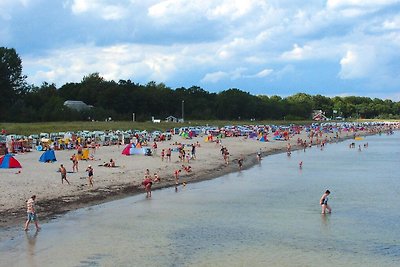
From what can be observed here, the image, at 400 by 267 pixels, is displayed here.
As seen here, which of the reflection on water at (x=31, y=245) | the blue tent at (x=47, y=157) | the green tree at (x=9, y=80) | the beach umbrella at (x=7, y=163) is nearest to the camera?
the reflection on water at (x=31, y=245)

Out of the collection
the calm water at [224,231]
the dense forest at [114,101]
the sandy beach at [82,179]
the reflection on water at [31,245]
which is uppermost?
the dense forest at [114,101]

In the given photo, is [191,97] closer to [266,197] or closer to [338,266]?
[266,197]

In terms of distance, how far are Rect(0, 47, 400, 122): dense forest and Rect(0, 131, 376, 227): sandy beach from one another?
36640mm

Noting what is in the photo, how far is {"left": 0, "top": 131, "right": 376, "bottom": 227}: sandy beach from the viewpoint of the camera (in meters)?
23.4

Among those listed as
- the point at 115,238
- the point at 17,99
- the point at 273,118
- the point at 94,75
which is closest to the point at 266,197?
the point at 115,238

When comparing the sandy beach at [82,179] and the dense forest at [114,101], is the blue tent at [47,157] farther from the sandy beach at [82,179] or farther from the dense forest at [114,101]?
the dense forest at [114,101]

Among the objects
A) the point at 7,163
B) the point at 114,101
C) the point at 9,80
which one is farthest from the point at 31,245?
the point at 114,101

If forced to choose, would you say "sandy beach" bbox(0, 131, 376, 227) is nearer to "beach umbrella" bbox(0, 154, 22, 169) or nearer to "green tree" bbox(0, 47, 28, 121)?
"beach umbrella" bbox(0, 154, 22, 169)

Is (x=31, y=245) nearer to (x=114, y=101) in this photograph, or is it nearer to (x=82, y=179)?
(x=82, y=179)

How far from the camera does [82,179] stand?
99.1ft

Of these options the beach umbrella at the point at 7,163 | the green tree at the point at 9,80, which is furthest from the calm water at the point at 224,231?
the green tree at the point at 9,80

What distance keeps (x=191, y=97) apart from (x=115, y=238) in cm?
11082

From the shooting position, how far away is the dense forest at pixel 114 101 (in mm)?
81250

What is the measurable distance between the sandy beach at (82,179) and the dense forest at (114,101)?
3664 centimetres
